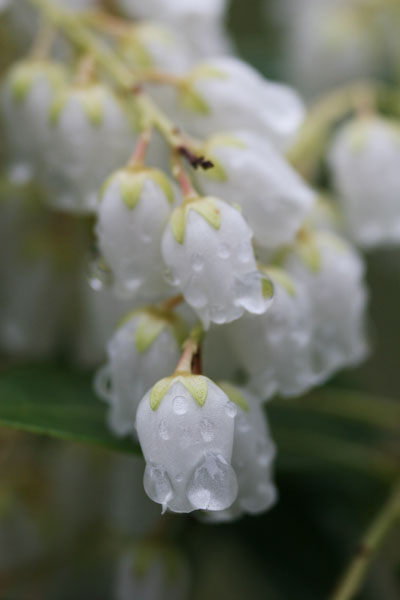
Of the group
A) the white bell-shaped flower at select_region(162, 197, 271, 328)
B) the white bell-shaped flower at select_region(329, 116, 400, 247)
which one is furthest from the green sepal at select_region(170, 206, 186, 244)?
the white bell-shaped flower at select_region(329, 116, 400, 247)

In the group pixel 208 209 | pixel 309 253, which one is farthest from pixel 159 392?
pixel 309 253

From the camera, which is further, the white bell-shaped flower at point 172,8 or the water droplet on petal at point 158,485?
the white bell-shaped flower at point 172,8

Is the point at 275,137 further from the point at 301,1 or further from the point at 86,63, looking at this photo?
the point at 301,1

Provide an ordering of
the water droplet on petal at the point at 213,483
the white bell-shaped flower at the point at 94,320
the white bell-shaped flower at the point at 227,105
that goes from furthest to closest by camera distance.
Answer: the white bell-shaped flower at the point at 94,320 → the white bell-shaped flower at the point at 227,105 → the water droplet on petal at the point at 213,483

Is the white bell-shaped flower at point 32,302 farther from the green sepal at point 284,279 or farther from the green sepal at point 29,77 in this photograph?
the green sepal at point 284,279

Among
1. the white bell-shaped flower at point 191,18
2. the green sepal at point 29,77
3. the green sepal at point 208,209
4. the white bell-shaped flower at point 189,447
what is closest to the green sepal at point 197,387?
the white bell-shaped flower at point 189,447

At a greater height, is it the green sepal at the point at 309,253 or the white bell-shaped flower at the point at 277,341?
the green sepal at the point at 309,253

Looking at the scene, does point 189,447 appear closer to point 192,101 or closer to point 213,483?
point 213,483

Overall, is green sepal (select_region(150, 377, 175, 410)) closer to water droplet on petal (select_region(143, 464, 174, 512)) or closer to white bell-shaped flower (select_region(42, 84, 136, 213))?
water droplet on petal (select_region(143, 464, 174, 512))
